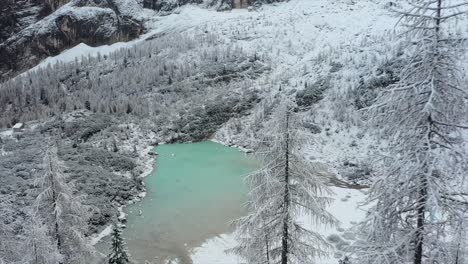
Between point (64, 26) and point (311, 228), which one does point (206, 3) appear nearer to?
point (64, 26)

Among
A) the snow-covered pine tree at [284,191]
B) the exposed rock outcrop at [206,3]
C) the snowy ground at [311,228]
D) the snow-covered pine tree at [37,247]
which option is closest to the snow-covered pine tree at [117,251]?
the snow-covered pine tree at [37,247]

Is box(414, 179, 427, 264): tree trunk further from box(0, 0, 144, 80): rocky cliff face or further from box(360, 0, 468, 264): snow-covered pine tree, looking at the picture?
box(0, 0, 144, 80): rocky cliff face

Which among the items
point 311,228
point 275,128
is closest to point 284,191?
point 275,128

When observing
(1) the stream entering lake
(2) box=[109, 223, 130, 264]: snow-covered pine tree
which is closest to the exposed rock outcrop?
(1) the stream entering lake

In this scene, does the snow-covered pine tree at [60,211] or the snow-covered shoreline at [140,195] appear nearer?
the snow-covered pine tree at [60,211]

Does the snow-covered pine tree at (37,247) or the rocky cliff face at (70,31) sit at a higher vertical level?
the rocky cliff face at (70,31)

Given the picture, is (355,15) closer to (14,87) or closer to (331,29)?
(331,29)

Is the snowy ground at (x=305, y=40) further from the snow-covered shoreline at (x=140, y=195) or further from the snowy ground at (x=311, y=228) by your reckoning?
the snow-covered shoreline at (x=140, y=195)
